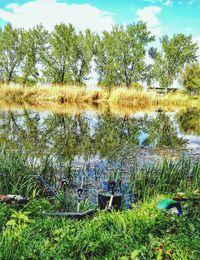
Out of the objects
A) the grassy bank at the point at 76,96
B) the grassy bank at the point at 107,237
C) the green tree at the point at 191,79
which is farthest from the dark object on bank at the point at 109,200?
the green tree at the point at 191,79

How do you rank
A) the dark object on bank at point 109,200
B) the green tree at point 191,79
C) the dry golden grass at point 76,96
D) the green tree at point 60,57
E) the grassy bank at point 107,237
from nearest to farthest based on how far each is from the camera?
the grassy bank at point 107,237, the dark object on bank at point 109,200, the dry golden grass at point 76,96, the green tree at point 191,79, the green tree at point 60,57

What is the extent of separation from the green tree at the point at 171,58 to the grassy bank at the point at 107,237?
4098cm

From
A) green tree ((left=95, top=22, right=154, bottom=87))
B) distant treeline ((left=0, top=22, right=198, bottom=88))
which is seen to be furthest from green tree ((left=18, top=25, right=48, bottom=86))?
green tree ((left=95, top=22, right=154, bottom=87))

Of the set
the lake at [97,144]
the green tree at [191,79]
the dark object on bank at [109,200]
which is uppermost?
the green tree at [191,79]

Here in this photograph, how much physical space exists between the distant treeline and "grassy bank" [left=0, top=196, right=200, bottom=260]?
3838cm

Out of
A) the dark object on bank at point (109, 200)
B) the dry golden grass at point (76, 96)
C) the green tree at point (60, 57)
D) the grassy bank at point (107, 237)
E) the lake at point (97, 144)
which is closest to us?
the grassy bank at point (107, 237)

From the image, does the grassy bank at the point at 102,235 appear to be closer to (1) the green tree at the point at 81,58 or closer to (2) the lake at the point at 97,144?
(2) the lake at the point at 97,144

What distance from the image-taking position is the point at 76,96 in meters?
26.7

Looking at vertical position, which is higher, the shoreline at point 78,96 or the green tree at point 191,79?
the green tree at point 191,79

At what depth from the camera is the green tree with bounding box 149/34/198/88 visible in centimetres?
4334

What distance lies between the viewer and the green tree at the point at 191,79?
36.2 meters

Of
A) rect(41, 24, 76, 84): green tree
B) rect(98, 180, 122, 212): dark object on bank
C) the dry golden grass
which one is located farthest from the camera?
rect(41, 24, 76, 84): green tree

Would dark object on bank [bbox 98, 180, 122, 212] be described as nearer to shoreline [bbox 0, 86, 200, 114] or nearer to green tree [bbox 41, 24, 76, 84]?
shoreline [bbox 0, 86, 200, 114]

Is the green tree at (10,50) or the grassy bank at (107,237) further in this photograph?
the green tree at (10,50)
